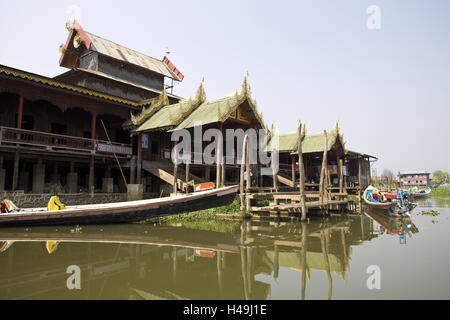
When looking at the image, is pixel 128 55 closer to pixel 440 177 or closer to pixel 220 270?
pixel 220 270

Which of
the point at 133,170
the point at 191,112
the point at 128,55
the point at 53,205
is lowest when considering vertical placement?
the point at 53,205

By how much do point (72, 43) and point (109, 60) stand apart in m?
4.35

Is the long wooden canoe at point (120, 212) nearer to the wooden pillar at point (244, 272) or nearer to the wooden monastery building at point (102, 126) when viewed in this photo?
the wooden monastery building at point (102, 126)

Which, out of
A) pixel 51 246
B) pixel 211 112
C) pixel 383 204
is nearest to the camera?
pixel 51 246

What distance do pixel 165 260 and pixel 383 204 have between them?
1316 cm

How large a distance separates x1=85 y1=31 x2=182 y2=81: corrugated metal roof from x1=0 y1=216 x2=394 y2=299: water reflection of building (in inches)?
606

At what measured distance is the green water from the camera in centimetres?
405

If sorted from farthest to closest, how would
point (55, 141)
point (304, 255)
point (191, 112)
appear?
point (191, 112), point (55, 141), point (304, 255)

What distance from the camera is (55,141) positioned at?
13.7m

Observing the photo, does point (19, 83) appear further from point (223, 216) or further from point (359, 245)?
point (359, 245)

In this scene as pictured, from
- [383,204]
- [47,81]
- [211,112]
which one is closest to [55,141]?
[47,81]

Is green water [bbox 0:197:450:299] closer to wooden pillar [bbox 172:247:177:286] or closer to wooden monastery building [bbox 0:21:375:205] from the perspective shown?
wooden pillar [bbox 172:247:177:286]

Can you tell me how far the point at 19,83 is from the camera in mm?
12750
